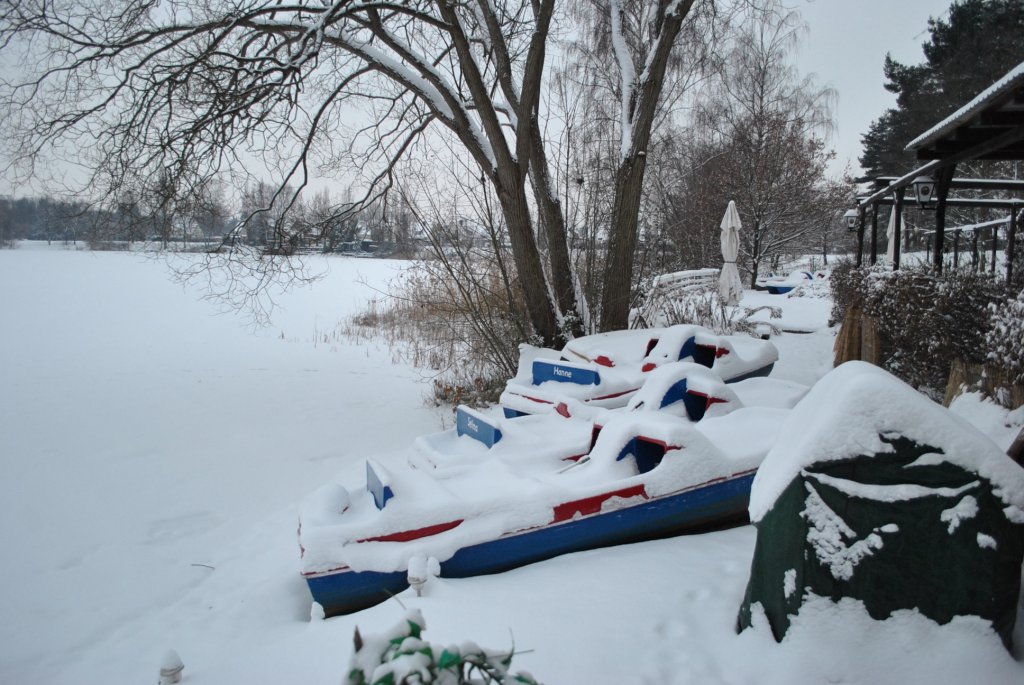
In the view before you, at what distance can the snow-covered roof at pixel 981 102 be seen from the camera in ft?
15.3

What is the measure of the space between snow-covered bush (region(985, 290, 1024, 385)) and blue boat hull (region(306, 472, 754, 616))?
6.56 ft

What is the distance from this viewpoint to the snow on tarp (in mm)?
2012

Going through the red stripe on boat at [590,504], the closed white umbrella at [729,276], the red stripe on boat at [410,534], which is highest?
the closed white umbrella at [729,276]

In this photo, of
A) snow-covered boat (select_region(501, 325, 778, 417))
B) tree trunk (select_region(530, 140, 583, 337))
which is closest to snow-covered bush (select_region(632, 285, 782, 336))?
tree trunk (select_region(530, 140, 583, 337))

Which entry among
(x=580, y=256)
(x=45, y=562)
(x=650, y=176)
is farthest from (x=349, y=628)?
(x=650, y=176)

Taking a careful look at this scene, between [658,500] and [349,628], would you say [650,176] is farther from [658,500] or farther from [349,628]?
[349,628]

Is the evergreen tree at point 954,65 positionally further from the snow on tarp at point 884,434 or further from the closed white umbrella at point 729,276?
the snow on tarp at point 884,434

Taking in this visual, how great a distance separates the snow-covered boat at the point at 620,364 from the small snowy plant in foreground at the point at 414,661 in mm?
4350

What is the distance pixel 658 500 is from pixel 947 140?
6223 millimetres

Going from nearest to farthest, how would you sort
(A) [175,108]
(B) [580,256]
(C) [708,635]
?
(C) [708,635] < (A) [175,108] < (B) [580,256]

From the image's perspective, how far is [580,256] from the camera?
29.3 ft

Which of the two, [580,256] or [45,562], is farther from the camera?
[580,256]

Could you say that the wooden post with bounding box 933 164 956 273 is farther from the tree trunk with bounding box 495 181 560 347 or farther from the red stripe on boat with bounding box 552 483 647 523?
the red stripe on boat with bounding box 552 483 647 523

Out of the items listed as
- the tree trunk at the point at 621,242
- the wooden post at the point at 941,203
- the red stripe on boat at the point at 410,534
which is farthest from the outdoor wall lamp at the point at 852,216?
the red stripe on boat at the point at 410,534
